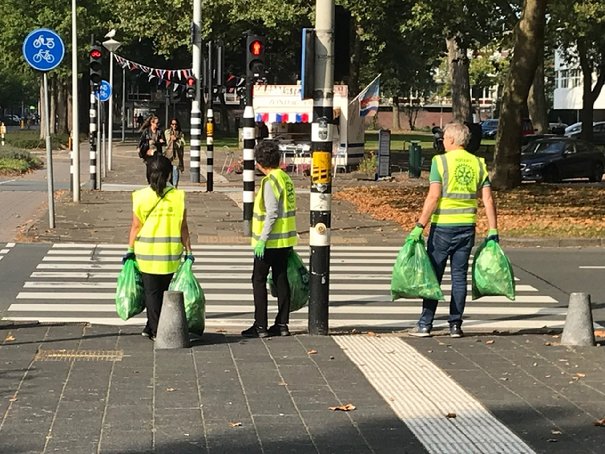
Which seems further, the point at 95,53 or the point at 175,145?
the point at 95,53

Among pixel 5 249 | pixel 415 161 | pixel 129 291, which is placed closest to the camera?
pixel 129 291

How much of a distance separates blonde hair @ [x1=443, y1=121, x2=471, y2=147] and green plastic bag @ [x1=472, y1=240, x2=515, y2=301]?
862 millimetres

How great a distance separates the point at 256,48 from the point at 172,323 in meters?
8.91

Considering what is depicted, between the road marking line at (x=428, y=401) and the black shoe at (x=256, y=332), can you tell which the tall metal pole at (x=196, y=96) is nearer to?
the black shoe at (x=256, y=332)

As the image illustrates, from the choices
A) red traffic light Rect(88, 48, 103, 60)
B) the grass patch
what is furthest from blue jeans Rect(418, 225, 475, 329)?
the grass patch

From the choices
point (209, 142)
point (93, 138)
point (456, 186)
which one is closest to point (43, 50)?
point (93, 138)

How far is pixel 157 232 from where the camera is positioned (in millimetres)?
8680

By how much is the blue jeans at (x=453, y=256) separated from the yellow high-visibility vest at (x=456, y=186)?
0.08 metres

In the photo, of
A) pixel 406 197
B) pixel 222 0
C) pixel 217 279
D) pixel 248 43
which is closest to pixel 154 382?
pixel 217 279

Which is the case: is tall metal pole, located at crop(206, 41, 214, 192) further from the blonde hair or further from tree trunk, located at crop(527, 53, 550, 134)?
tree trunk, located at crop(527, 53, 550, 134)

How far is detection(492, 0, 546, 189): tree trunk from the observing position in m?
26.3

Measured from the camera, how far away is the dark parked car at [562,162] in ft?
110

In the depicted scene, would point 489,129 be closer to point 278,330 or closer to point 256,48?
point 256,48

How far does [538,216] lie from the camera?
68.5 feet
